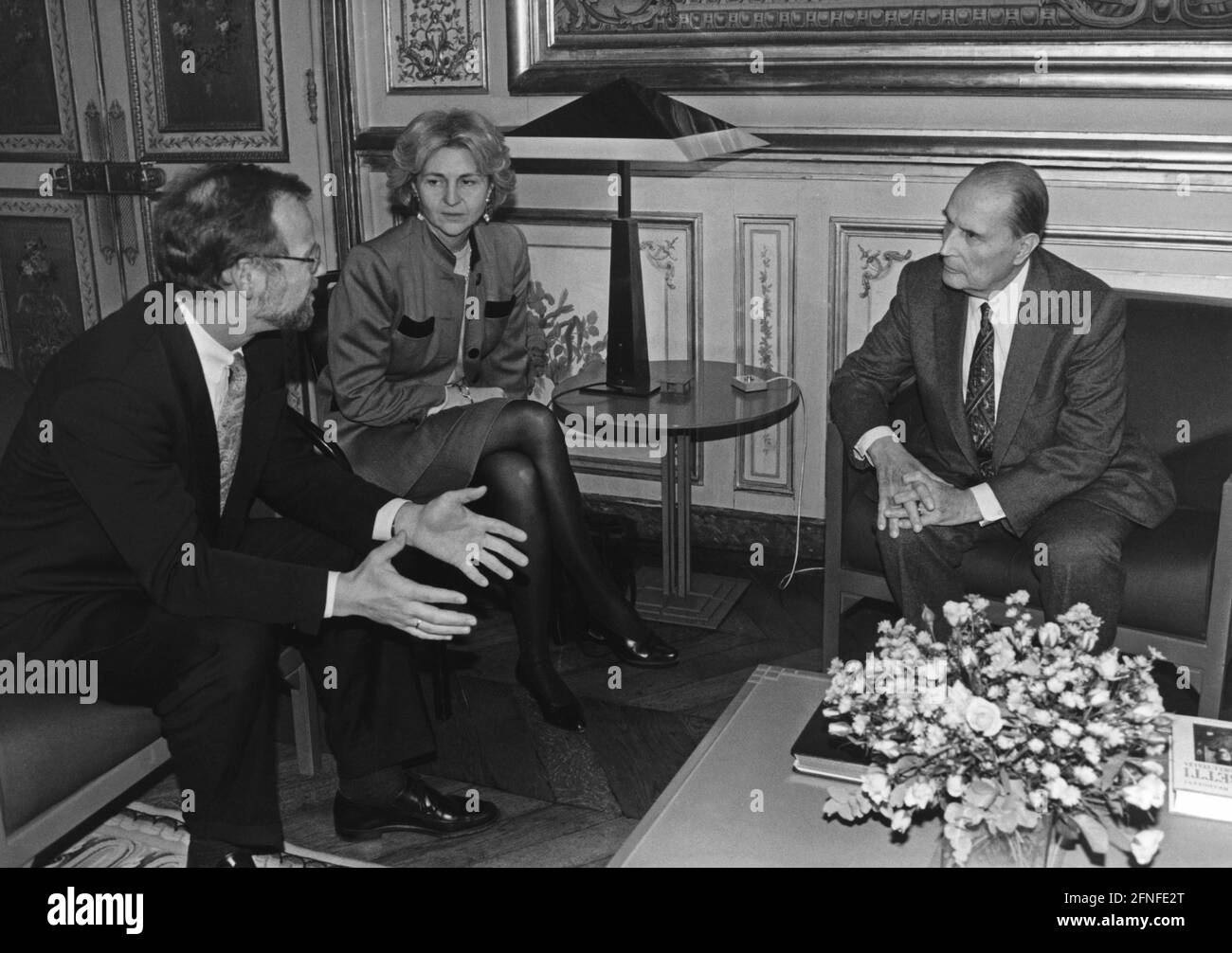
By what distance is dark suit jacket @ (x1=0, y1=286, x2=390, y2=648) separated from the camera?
81.4 inches

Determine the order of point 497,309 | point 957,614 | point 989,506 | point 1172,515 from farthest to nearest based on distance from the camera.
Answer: point 497,309 < point 1172,515 < point 989,506 < point 957,614

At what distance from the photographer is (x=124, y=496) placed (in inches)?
81.8

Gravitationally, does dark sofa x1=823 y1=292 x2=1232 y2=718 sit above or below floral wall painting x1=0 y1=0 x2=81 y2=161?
below

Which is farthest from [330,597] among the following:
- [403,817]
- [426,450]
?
[426,450]

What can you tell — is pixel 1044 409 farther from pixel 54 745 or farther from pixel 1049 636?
pixel 54 745

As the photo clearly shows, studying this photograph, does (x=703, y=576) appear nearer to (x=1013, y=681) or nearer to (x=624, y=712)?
(x=624, y=712)

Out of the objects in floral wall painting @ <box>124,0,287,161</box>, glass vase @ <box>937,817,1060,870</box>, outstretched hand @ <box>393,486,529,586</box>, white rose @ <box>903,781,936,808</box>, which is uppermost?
floral wall painting @ <box>124,0,287,161</box>

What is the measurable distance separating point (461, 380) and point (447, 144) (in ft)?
1.97

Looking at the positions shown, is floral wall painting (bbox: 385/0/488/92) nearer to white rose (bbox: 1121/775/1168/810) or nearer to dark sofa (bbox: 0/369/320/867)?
dark sofa (bbox: 0/369/320/867)

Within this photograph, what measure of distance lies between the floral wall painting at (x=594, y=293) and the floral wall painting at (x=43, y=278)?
2017mm

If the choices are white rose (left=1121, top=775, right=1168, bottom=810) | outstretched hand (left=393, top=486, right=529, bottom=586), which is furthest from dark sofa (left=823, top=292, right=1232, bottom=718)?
white rose (left=1121, top=775, right=1168, bottom=810)

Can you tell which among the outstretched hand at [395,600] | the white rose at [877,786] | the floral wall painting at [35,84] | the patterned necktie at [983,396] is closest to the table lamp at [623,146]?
the patterned necktie at [983,396]

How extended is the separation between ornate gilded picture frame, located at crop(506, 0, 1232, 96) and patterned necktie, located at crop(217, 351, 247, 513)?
1.86 metres

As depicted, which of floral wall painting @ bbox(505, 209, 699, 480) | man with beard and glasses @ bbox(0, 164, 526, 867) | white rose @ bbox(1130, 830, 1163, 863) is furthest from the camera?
floral wall painting @ bbox(505, 209, 699, 480)
